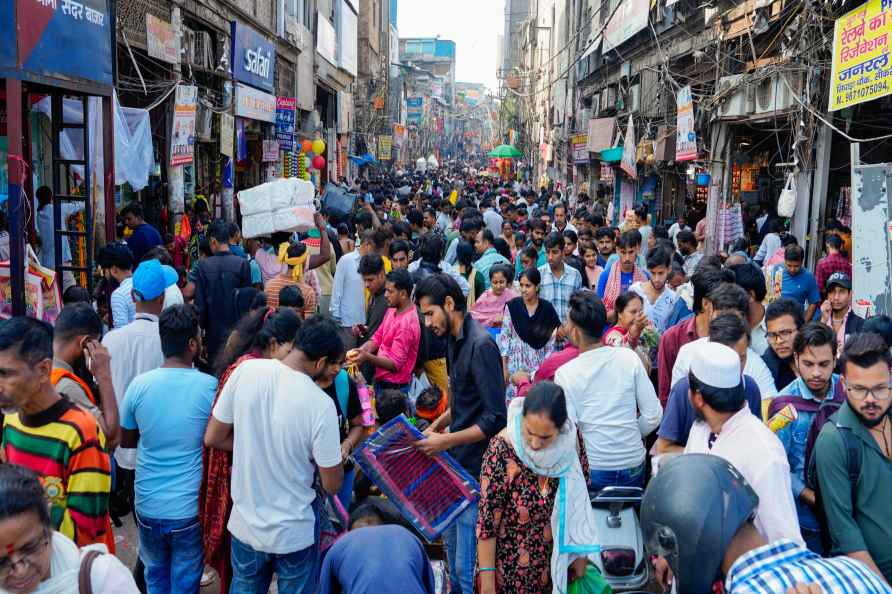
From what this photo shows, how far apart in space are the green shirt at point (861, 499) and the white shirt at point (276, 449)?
2.01 metres

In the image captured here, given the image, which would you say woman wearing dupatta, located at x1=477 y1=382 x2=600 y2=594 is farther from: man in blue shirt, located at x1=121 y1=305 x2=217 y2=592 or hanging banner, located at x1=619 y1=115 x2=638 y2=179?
hanging banner, located at x1=619 y1=115 x2=638 y2=179

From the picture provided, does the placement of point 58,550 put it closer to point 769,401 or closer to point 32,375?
point 32,375

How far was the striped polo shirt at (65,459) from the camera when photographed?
2936 millimetres

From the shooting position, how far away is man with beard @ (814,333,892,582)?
3088 mm

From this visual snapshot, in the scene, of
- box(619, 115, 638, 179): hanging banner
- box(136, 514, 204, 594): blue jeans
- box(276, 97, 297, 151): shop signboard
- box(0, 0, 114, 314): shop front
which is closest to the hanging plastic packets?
box(136, 514, 204, 594): blue jeans

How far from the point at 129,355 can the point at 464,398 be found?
2025 mm

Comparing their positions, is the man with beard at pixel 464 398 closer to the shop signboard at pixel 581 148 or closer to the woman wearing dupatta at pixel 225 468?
the woman wearing dupatta at pixel 225 468

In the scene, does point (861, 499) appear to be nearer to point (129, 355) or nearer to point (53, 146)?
point (129, 355)

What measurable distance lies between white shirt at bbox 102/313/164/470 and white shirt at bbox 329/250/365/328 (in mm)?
3003

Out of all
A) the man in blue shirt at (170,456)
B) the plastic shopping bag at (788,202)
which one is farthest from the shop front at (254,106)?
the man in blue shirt at (170,456)

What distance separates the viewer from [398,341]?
18.7ft

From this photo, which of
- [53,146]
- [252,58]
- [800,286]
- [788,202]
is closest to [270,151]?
[252,58]

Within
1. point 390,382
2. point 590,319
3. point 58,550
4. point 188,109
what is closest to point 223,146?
point 188,109

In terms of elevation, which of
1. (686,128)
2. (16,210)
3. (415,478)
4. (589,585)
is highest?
(686,128)
